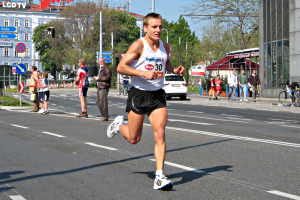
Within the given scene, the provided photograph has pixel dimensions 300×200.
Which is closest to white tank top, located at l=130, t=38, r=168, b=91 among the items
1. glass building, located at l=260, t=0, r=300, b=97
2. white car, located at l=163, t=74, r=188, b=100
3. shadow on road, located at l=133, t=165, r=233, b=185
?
shadow on road, located at l=133, t=165, r=233, b=185

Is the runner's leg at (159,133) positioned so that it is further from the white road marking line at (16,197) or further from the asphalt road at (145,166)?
the white road marking line at (16,197)

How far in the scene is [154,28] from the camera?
272 inches

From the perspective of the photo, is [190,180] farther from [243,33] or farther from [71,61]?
[71,61]

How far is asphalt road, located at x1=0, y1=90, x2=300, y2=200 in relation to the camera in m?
6.59

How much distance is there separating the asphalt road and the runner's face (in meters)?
1.63

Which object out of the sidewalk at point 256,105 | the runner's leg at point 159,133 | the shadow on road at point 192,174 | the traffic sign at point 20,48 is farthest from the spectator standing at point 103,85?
the traffic sign at point 20,48

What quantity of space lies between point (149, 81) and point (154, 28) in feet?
1.89

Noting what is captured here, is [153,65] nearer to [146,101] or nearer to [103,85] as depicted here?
[146,101]

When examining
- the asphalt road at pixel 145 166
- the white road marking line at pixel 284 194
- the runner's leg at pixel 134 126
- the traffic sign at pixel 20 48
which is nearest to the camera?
the white road marking line at pixel 284 194

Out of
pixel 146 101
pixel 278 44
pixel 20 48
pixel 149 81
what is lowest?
pixel 146 101

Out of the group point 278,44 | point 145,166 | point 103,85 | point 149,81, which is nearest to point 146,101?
point 149,81

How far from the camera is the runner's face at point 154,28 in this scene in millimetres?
6891

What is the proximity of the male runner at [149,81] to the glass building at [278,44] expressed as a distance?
29.3 m

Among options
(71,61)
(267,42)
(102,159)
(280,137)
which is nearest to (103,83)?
Answer: (280,137)
